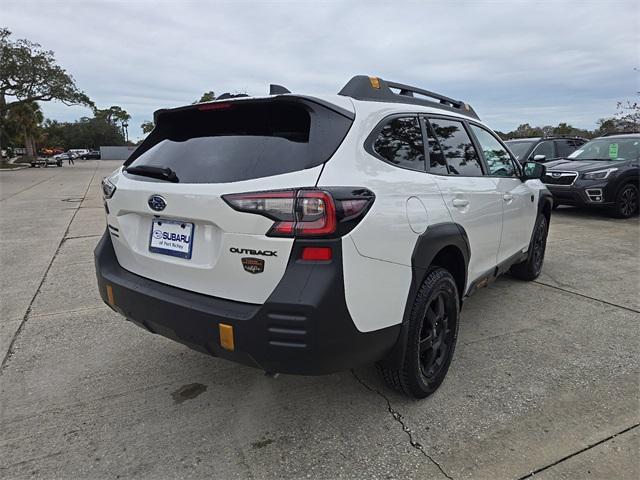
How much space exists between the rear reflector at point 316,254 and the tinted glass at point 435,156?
116 cm

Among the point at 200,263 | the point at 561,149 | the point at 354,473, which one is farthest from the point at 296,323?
the point at 561,149

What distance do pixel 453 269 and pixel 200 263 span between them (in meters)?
1.67

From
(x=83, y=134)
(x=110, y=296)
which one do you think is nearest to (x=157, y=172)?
(x=110, y=296)

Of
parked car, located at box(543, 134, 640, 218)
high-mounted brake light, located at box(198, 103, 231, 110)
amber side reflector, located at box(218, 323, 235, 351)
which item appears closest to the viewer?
amber side reflector, located at box(218, 323, 235, 351)

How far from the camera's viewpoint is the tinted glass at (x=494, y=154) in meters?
3.68

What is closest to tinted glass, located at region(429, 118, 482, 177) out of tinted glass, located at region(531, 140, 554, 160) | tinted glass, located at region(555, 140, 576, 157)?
tinted glass, located at region(531, 140, 554, 160)

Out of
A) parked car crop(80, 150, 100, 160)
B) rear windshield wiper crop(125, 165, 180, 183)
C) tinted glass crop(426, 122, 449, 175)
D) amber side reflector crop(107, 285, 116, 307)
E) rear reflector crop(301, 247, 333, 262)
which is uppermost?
tinted glass crop(426, 122, 449, 175)

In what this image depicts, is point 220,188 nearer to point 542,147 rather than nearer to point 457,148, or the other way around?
point 457,148

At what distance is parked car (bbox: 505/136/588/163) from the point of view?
37.0 feet

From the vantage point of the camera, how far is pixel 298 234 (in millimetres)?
1914

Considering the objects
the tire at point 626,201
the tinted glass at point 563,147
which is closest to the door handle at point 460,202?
A: the tire at point 626,201

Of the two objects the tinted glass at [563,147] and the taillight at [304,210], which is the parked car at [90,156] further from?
the taillight at [304,210]

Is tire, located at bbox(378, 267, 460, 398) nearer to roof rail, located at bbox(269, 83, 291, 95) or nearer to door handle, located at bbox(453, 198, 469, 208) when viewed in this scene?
door handle, located at bbox(453, 198, 469, 208)

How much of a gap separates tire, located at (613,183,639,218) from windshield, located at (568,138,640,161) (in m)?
0.71
